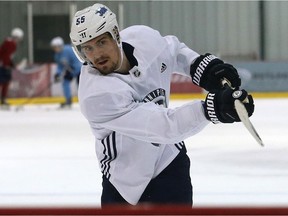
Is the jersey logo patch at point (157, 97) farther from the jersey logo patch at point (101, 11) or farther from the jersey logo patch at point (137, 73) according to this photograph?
the jersey logo patch at point (101, 11)

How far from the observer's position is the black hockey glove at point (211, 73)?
1930mm

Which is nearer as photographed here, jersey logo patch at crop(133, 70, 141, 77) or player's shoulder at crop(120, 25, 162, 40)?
jersey logo patch at crop(133, 70, 141, 77)

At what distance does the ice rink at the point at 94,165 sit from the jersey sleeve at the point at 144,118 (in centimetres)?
31

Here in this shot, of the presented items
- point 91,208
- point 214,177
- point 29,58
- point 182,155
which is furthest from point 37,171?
point 29,58

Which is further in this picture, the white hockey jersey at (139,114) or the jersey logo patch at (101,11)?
the jersey logo patch at (101,11)

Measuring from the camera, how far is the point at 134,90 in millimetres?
1822

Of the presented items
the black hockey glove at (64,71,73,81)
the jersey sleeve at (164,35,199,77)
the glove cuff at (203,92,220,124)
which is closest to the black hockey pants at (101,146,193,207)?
the jersey sleeve at (164,35,199,77)

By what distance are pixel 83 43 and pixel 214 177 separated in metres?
1.82

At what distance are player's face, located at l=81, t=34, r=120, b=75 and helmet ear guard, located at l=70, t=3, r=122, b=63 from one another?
16 millimetres

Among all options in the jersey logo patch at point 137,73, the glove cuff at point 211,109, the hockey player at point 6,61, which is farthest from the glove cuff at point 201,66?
the hockey player at point 6,61

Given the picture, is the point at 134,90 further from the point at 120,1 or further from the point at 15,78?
the point at 120,1

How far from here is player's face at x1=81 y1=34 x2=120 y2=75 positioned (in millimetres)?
1791

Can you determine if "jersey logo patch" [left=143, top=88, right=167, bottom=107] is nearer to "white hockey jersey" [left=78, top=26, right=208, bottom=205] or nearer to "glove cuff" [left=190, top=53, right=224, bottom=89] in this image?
"white hockey jersey" [left=78, top=26, right=208, bottom=205]

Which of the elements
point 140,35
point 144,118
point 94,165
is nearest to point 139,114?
point 144,118
